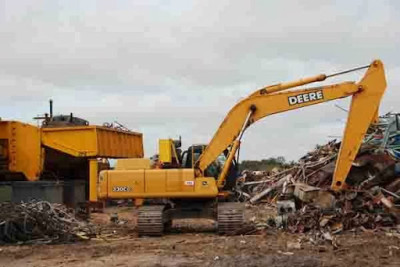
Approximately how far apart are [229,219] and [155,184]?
207cm

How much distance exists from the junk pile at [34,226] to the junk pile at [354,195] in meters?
5.12

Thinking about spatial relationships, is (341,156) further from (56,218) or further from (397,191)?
(56,218)

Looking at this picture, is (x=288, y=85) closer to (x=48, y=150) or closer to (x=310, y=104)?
(x=310, y=104)

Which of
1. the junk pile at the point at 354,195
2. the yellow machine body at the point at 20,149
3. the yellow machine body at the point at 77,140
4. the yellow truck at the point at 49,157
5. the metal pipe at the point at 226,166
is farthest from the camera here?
the yellow machine body at the point at 77,140

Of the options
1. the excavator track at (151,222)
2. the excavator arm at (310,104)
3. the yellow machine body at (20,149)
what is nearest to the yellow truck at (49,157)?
the yellow machine body at (20,149)

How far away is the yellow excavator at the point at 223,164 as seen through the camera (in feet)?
52.1

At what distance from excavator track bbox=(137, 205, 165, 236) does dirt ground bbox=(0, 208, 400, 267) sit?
0.90 ft

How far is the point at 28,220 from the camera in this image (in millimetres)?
14617

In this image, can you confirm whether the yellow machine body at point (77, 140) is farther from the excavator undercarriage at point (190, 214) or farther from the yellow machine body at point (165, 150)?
the excavator undercarriage at point (190, 214)

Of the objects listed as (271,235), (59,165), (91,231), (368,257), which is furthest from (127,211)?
(368,257)

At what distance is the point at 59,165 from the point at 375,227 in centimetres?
1101

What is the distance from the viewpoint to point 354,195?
1609 centimetres

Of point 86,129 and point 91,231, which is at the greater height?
point 86,129

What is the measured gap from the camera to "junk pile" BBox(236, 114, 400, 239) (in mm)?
15312
